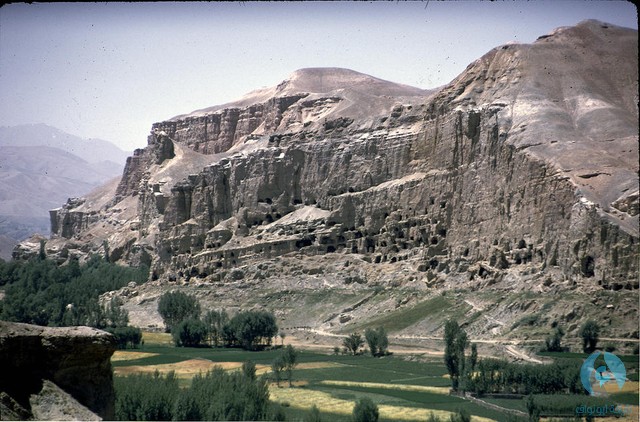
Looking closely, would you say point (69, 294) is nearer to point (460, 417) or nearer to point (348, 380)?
point (348, 380)

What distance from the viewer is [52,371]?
68.8 ft

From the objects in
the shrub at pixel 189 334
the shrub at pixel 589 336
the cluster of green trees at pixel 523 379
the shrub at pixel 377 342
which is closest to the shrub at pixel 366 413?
the cluster of green trees at pixel 523 379

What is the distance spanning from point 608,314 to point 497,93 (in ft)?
129

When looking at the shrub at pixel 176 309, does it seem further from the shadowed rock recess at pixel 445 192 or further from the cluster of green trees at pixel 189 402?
the cluster of green trees at pixel 189 402

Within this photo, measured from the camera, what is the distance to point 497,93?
9794cm

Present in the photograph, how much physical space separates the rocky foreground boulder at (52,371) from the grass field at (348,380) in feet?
59.4

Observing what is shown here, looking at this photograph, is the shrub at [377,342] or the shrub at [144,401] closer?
the shrub at [144,401]

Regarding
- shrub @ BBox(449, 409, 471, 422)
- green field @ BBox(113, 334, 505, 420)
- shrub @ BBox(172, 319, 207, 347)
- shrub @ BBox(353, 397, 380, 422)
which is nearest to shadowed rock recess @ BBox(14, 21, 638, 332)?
shrub @ BBox(172, 319, 207, 347)

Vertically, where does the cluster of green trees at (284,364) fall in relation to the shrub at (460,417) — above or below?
below

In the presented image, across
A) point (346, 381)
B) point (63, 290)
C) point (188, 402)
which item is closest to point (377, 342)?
point (346, 381)

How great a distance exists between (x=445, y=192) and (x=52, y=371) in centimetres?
7984

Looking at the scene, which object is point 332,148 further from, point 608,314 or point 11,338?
point 11,338

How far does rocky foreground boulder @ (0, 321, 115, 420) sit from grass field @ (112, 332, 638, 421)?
18095mm

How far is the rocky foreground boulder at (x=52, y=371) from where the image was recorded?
800 inches
